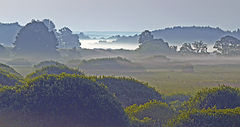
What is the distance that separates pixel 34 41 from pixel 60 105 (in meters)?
87.4

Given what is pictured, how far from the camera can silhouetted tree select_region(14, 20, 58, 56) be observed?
98.2 meters

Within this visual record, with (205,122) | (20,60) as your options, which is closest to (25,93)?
(205,122)

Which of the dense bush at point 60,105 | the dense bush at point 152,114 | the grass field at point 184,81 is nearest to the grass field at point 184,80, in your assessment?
the grass field at point 184,81

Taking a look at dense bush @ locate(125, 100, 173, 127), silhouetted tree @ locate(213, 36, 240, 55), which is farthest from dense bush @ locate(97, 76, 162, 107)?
silhouetted tree @ locate(213, 36, 240, 55)

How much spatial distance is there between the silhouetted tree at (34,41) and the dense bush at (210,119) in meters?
86.4

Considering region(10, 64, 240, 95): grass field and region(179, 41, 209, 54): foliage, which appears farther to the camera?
region(179, 41, 209, 54): foliage

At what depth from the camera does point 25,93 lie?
1555cm

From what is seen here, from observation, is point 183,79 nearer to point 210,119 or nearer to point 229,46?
point 210,119

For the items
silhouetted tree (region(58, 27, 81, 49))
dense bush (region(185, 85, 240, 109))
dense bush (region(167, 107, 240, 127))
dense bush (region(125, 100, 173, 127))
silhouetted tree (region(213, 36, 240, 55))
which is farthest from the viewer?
silhouetted tree (region(58, 27, 81, 49))

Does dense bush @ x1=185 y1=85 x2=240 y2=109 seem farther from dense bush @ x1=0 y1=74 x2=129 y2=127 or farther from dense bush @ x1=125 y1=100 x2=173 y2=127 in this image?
dense bush @ x1=0 y1=74 x2=129 y2=127

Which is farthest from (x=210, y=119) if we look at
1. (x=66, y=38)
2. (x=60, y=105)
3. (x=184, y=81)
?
(x=66, y=38)

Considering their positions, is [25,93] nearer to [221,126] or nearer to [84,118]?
[84,118]

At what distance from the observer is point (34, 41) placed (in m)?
99.8

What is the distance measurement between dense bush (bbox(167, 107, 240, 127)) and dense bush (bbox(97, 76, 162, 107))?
6.64 meters
